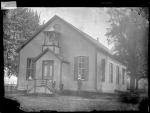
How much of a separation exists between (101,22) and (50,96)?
12.5ft

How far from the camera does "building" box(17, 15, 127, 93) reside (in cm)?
960

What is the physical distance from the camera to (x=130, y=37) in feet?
30.0

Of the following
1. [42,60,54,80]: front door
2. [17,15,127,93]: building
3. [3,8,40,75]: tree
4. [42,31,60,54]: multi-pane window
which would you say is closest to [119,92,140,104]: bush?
[17,15,127,93]: building

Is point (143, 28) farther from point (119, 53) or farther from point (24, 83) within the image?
point (24, 83)

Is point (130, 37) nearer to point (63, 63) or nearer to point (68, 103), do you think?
point (63, 63)

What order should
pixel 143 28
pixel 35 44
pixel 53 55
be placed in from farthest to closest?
1. pixel 53 55
2. pixel 35 44
3. pixel 143 28

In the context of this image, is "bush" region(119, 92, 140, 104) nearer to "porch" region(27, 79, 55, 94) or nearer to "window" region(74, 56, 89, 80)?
"window" region(74, 56, 89, 80)

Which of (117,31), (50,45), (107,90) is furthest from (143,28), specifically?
(50,45)

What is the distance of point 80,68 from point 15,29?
10.7 feet

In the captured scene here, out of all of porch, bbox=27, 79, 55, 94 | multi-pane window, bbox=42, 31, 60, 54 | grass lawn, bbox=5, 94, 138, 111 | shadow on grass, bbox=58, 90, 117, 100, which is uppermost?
multi-pane window, bbox=42, 31, 60, 54

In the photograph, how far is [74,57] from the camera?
10.2 metres

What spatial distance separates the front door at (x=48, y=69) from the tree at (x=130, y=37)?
311 centimetres

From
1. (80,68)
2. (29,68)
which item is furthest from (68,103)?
(29,68)

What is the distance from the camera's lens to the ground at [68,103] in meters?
8.33
